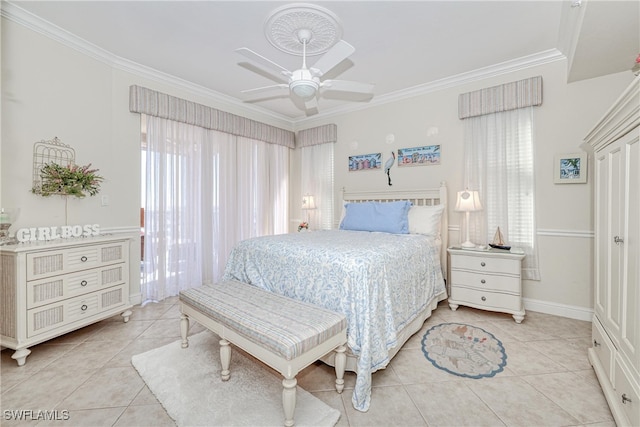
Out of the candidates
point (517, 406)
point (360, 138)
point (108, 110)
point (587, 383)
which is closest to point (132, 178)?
point (108, 110)

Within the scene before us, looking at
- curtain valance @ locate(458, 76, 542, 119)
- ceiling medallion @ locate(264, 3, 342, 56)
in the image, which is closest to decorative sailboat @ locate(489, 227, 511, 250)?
curtain valance @ locate(458, 76, 542, 119)

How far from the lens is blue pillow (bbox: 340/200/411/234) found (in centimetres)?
325

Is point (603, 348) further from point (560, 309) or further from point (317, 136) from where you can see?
point (317, 136)

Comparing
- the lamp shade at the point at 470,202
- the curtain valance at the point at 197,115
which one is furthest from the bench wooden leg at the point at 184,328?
the lamp shade at the point at 470,202

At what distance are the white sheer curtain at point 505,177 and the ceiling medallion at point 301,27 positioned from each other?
6.79ft

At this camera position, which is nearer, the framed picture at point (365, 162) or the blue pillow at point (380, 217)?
the blue pillow at point (380, 217)

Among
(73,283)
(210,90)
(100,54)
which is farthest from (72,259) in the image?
(210,90)

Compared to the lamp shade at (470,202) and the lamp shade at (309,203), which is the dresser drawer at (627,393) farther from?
the lamp shade at (309,203)

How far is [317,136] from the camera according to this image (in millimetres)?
4789

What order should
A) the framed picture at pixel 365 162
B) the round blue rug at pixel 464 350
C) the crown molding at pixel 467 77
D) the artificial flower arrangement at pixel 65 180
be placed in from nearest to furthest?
the round blue rug at pixel 464 350, the artificial flower arrangement at pixel 65 180, the crown molding at pixel 467 77, the framed picture at pixel 365 162

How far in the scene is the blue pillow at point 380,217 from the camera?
3248 mm

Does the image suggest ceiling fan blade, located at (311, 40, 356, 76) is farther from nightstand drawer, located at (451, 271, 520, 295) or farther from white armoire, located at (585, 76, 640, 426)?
nightstand drawer, located at (451, 271, 520, 295)

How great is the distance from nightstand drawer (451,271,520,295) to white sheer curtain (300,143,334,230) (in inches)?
84.5

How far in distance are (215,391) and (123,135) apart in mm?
2911
